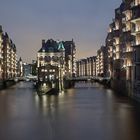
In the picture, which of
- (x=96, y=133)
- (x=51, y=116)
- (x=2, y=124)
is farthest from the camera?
(x=51, y=116)

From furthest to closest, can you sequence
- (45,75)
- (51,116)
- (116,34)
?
(45,75) → (116,34) → (51,116)

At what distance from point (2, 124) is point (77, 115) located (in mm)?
12830

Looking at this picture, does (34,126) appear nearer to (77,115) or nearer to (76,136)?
(76,136)

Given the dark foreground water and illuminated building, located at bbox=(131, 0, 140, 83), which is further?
illuminated building, located at bbox=(131, 0, 140, 83)

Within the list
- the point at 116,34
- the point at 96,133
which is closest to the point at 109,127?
the point at 96,133

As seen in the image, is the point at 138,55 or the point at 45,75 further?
the point at 45,75

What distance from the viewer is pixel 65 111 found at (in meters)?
67.1

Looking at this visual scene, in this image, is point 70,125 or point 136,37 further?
point 136,37

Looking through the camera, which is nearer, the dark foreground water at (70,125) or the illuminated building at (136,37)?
the dark foreground water at (70,125)

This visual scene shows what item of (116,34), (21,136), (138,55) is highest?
(116,34)

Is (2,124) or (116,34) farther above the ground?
(116,34)

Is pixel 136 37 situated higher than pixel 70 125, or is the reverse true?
Result: pixel 136 37

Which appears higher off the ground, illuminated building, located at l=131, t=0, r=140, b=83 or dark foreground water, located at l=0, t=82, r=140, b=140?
illuminated building, located at l=131, t=0, r=140, b=83

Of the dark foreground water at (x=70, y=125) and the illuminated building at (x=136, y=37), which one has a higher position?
the illuminated building at (x=136, y=37)
